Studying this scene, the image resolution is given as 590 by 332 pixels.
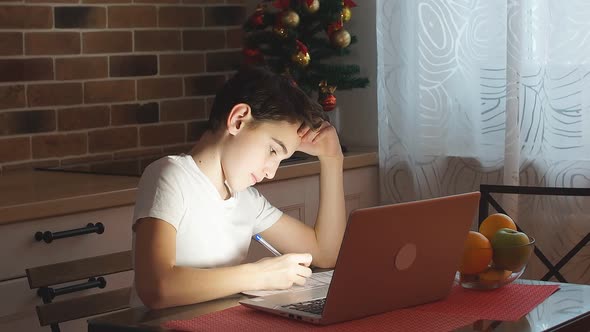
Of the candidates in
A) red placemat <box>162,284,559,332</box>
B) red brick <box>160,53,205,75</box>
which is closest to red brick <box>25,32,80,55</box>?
red brick <box>160,53,205,75</box>

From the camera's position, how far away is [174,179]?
1.82 metres

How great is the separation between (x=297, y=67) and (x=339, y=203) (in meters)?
1.04

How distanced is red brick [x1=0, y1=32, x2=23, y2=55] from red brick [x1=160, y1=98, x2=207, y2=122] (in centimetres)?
56

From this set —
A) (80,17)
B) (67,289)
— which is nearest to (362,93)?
(80,17)

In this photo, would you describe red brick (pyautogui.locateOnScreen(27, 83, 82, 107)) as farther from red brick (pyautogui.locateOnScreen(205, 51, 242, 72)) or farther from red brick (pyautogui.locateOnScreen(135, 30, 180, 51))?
red brick (pyautogui.locateOnScreen(205, 51, 242, 72))

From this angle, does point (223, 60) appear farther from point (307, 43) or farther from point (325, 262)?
point (325, 262)

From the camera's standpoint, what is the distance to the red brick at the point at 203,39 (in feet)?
11.1

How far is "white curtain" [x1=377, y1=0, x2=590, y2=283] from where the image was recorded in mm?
2881

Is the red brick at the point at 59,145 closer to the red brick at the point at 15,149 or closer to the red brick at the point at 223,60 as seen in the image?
the red brick at the point at 15,149

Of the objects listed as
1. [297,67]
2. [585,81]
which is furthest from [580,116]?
[297,67]

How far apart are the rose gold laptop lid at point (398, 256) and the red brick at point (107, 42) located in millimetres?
1743

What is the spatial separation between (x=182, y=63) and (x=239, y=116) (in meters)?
1.55

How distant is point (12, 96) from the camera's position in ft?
9.51

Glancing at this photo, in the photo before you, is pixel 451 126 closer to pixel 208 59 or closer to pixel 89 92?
pixel 208 59
